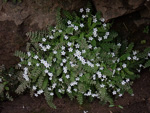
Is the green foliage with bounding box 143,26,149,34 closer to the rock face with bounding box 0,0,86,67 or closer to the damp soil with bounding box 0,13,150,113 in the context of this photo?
the damp soil with bounding box 0,13,150,113

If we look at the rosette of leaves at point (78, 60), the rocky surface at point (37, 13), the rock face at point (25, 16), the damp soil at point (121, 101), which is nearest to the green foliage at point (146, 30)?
the damp soil at point (121, 101)

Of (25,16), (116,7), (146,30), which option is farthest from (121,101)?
(25,16)

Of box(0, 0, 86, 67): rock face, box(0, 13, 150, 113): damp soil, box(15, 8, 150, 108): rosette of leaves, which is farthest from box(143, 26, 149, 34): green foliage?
box(0, 0, 86, 67): rock face

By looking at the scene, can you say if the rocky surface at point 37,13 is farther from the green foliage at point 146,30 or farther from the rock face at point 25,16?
the green foliage at point 146,30

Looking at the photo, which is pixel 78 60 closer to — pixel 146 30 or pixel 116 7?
pixel 116 7

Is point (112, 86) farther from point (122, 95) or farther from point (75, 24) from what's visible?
point (75, 24)

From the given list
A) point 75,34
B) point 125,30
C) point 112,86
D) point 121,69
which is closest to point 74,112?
point 112,86
